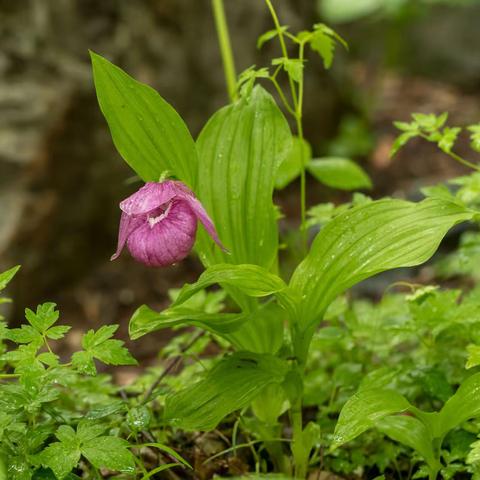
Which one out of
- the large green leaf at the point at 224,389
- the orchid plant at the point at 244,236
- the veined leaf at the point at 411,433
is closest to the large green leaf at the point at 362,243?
the orchid plant at the point at 244,236

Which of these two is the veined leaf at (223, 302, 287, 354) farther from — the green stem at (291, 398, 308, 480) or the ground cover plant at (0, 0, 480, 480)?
the green stem at (291, 398, 308, 480)

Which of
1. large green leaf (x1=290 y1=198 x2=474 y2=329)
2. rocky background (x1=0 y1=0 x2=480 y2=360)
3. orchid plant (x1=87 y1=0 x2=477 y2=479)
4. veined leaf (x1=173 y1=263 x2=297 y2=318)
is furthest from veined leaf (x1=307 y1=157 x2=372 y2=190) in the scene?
rocky background (x1=0 y1=0 x2=480 y2=360)

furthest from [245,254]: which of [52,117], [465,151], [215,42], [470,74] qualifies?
[470,74]

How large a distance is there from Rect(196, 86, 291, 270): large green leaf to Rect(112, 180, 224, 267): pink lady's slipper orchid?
0.19 meters

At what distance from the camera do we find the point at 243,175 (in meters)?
1.46

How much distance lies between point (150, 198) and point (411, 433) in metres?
0.61

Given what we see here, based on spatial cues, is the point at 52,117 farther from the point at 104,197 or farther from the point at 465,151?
the point at 465,151

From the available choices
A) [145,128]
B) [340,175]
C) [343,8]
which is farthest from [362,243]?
[343,8]

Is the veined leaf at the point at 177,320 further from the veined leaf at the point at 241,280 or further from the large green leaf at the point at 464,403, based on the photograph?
the large green leaf at the point at 464,403

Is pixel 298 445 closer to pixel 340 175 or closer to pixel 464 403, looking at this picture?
pixel 464 403

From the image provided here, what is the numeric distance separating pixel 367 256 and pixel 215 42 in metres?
2.95

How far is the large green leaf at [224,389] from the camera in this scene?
52.8 inches

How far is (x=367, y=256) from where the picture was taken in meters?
1.32

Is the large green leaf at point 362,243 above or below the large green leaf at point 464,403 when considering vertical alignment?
above
